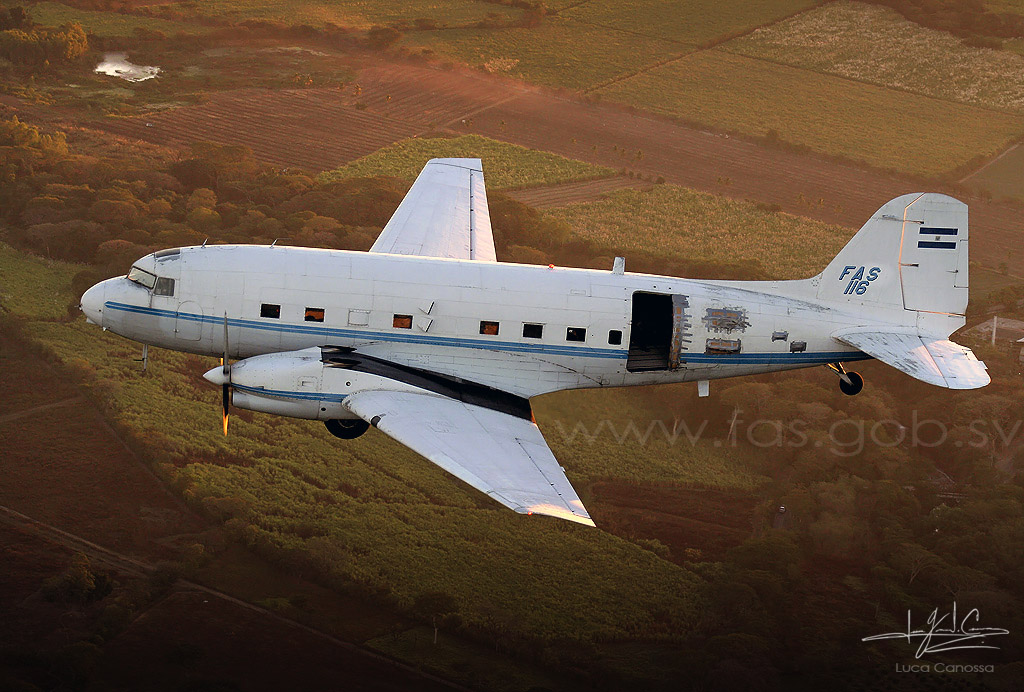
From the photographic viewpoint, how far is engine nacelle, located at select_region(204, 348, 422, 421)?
36.4 metres

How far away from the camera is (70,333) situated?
54406 mm

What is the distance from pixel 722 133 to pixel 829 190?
10051 mm

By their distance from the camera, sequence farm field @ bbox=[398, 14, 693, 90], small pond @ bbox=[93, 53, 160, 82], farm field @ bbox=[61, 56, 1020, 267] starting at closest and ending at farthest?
farm field @ bbox=[61, 56, 1020, 267] → small pond @ bbox=[93, 53, 160, 82] → farm field @ bbox=[398, 14, 693, 90]

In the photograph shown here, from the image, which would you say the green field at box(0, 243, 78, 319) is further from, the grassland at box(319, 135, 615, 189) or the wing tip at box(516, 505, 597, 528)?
the wing tip at box(516, 505, 597, 528)

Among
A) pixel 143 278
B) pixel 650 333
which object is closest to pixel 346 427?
pixel 143 278

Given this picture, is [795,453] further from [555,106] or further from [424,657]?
[555,106]

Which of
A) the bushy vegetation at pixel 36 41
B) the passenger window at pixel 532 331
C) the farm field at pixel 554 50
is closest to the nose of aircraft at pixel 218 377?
the passenger window at pixel 532 331

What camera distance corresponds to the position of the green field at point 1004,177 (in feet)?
258

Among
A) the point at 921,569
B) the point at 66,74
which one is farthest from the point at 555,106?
the point at 921,569

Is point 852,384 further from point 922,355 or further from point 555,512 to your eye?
point 555,512

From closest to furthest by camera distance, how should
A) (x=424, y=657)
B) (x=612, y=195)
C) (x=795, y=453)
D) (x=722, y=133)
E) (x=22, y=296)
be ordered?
(x=424, y=657)
(x=795, y=453)
(x=22, y=296)
(x=612, y=195)
(x=722, y=133)

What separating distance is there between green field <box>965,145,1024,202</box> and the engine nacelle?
57168 millimetres
